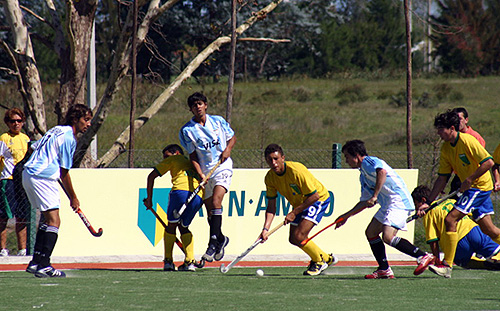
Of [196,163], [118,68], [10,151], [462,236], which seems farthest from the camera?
[118,68]

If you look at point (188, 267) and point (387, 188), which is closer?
point (387, 188)

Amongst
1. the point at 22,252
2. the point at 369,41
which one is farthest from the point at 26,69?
the point at 369,41

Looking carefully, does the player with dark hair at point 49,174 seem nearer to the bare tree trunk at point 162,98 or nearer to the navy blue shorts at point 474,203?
the navy blue shorts at point 474,203

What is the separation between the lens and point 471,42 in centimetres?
4422

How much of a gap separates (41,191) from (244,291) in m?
2.24

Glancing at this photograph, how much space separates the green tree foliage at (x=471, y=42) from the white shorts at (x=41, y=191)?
3848cm

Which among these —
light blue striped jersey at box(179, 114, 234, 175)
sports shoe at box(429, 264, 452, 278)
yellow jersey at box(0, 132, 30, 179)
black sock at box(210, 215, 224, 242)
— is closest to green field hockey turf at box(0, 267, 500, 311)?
sports shoe at box(429, 264, 452, 278)

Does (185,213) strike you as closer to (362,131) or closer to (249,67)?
(362,131)

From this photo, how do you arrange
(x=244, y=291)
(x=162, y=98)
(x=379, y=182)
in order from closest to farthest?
1. (x=244, y=291)
2. (x=379, y=182)
3. (x=162, y=98)

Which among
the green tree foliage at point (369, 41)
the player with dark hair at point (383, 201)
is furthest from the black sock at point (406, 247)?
the green tree foliage at point (369, 41)

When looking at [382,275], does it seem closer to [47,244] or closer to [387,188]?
[387,188]

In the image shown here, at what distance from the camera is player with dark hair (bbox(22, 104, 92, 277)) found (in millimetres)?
7105

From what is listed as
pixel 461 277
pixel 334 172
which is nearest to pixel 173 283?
pixel 461 277

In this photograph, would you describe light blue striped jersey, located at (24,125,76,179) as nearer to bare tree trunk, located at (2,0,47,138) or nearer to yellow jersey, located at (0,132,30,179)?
yellow jersey, located at (0,132,30,179)
